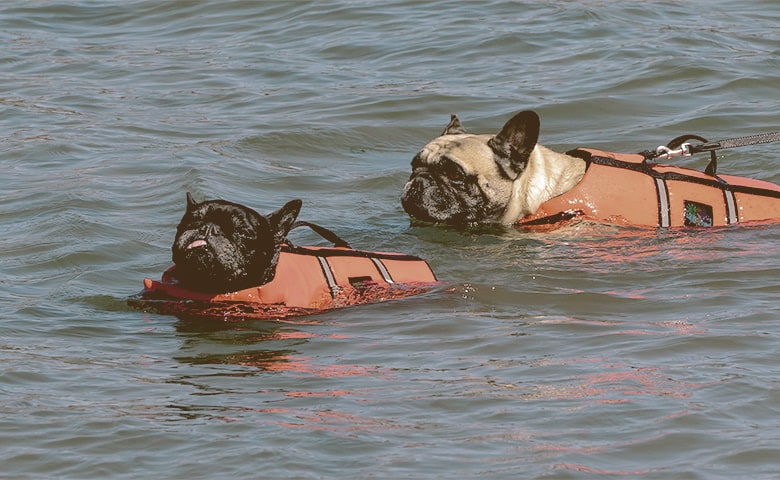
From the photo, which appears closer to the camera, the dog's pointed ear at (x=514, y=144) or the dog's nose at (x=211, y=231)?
the dog's nose at (x=211, y=231)

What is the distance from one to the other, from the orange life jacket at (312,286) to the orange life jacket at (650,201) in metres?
1.61

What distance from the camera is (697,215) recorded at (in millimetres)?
10242

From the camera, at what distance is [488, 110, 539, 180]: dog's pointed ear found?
393 inches

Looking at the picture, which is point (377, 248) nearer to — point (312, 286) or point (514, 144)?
point (514, 144)

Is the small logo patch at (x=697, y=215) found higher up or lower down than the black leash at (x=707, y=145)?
lower down

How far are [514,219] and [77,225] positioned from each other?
3.12 meters

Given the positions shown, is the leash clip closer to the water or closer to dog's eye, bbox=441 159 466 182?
the water

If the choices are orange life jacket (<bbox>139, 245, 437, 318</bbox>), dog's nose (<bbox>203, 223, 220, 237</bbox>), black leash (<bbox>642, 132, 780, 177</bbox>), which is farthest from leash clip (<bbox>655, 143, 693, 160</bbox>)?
dog's nose (<bbox>203, 223, 220, 237</bbox>)

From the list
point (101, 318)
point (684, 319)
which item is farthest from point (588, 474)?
point (101, 318)

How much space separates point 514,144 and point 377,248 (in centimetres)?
117

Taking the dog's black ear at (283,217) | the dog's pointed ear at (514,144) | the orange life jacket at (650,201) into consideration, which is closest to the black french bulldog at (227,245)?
the dog's black ear at (283,217)

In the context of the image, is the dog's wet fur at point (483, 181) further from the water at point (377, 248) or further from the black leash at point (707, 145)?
the black leash at point (707, 145)

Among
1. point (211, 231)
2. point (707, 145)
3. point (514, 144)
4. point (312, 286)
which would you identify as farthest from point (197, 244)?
point (707, 145)

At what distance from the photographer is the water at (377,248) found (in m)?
6.40
